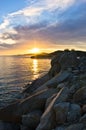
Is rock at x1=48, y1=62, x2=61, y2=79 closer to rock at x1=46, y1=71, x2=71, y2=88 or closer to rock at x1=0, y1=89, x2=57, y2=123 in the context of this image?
rock at x1=46, y1=71, x2=71, y2=88

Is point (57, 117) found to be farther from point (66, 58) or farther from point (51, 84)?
point (66, 58)

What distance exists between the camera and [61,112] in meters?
13.3

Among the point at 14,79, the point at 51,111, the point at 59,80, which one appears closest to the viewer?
the point at 51,111

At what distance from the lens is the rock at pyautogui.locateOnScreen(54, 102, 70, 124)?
13180mm

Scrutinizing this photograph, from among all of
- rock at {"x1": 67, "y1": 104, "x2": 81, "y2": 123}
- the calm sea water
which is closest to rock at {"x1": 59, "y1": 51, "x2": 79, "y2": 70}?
the calm sea water

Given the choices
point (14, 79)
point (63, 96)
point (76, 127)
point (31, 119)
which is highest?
point (63, 96)

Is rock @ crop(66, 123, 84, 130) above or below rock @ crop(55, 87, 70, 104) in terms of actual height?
below

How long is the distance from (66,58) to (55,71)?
2344mm

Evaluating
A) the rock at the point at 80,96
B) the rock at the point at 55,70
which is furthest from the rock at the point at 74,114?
the rock at the point at 55,70

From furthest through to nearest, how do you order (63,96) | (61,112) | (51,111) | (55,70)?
(55,70)
(63,96)
(51,111)
(61,112)

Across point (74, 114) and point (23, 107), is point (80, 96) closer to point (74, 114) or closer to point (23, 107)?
point (74, 114)

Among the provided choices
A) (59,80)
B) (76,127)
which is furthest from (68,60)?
(76,127)

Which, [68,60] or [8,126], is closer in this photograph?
[8,126]

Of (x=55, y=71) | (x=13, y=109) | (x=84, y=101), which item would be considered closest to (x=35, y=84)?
(x=55, y=71)
